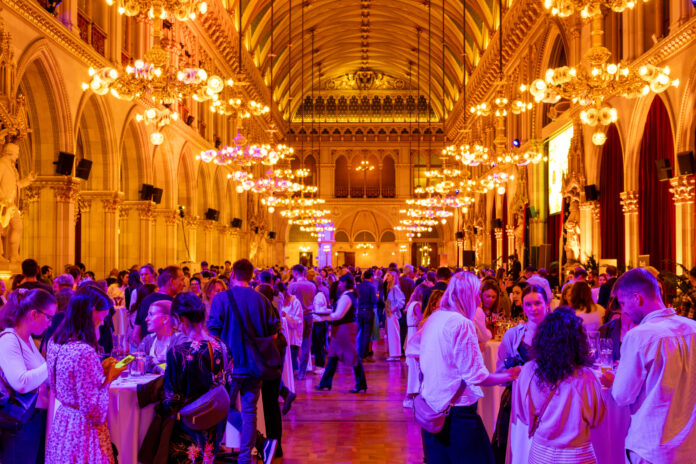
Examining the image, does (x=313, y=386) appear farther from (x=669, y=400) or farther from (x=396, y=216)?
(x=396, y=216)

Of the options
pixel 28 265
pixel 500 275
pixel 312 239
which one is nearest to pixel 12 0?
pixel 28 265

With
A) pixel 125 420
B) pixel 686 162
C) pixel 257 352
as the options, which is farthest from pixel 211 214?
pixel 125 420

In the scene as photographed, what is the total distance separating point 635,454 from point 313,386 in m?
7.05

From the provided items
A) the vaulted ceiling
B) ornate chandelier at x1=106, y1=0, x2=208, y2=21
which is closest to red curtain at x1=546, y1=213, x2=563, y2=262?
the vaulted ceiling

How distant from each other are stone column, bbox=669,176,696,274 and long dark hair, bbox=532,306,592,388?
421 inches

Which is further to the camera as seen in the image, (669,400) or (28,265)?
(28,265)

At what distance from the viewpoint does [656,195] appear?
1465cm

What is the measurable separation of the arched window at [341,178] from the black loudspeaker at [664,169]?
32286 mm

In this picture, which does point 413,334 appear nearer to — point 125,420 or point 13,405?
point 125,420

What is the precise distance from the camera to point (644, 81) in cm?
1033

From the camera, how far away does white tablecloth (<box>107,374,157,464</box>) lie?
4.64m

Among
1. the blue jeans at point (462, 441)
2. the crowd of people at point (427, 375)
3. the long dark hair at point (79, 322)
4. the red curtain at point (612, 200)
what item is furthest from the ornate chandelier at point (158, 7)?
the red curtain at point (612, 200)

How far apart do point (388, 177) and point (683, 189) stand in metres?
33.1

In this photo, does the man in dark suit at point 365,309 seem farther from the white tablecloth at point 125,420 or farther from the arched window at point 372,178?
the arched window at point 372,178
